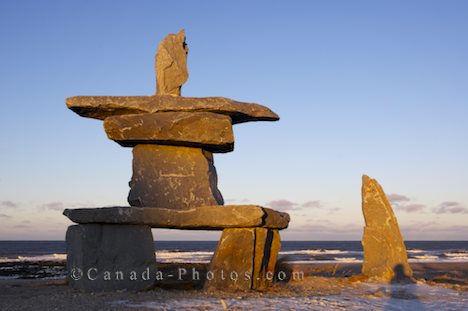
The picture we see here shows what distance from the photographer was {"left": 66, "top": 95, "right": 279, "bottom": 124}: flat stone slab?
11398 mm

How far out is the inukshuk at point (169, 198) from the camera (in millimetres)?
10516

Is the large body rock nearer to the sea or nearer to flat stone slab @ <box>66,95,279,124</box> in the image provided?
flat stone slab @ <box>66,95,279,124</box>

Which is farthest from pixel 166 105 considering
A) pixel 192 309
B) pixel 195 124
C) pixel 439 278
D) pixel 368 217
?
pixel 439 278

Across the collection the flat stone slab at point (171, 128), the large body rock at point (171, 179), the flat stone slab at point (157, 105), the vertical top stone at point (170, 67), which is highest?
the vertical top stone at point (170, 67)

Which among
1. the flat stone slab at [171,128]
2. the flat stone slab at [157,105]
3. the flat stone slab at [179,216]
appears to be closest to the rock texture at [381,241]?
the flat stone slab at [157,105]

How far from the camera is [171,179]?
1168 cm

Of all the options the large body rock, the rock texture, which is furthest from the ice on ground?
the rock texture

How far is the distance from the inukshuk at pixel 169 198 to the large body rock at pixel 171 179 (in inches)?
0.8

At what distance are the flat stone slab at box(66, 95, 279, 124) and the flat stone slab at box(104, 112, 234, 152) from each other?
139 millimetres

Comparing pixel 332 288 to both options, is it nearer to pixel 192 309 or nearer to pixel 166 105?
pixel 192 309

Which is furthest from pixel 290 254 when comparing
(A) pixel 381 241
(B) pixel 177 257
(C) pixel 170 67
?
(C) pixel 170 67

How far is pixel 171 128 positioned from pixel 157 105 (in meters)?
0.60

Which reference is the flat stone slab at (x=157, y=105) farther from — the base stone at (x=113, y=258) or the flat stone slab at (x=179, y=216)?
the base stone at (x=113, y=258)

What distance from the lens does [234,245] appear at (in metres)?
10.7
